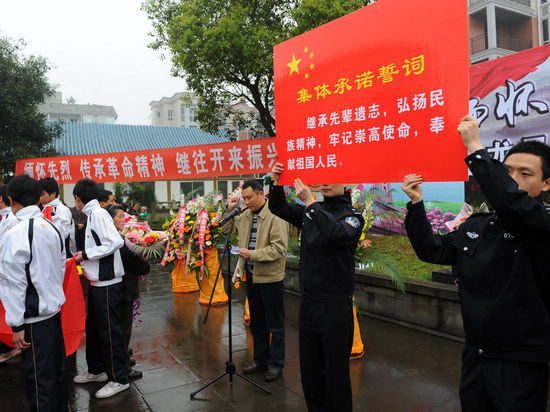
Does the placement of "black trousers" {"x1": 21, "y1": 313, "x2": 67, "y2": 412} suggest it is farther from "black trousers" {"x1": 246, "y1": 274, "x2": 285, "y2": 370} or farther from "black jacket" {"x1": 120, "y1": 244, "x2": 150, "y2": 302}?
"black trousers" {"x1": 246, "y1": 274, "x2": 285, "y2": 370}

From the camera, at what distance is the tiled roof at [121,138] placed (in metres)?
22.8

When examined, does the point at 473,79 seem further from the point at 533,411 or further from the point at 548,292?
the point at 533,411

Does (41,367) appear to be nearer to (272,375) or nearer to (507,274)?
(272,375)

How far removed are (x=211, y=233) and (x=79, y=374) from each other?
2.56 meters

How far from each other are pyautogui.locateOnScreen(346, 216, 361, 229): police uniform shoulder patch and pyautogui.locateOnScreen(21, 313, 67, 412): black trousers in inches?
81.9

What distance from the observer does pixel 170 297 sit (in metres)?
7.01

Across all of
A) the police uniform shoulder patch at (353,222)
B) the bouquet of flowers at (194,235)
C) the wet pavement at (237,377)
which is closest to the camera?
the police uniform shoulder patch at (353,222)

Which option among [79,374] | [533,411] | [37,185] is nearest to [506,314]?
[533,411]

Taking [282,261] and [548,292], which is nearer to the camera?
[548,292]

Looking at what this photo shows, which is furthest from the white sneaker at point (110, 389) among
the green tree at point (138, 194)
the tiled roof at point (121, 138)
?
the tiled roof at point (121, 138)

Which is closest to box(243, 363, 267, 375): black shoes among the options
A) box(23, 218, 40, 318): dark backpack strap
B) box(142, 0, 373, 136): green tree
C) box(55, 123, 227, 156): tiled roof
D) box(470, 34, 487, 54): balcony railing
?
box(23, 218, 40, 318): dark backpack strap

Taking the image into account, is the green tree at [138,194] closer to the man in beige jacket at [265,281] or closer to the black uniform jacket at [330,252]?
the man in beige jacket at [265,281]

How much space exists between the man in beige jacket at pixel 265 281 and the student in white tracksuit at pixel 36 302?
5.13 ft

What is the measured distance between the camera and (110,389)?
346 centimetres
